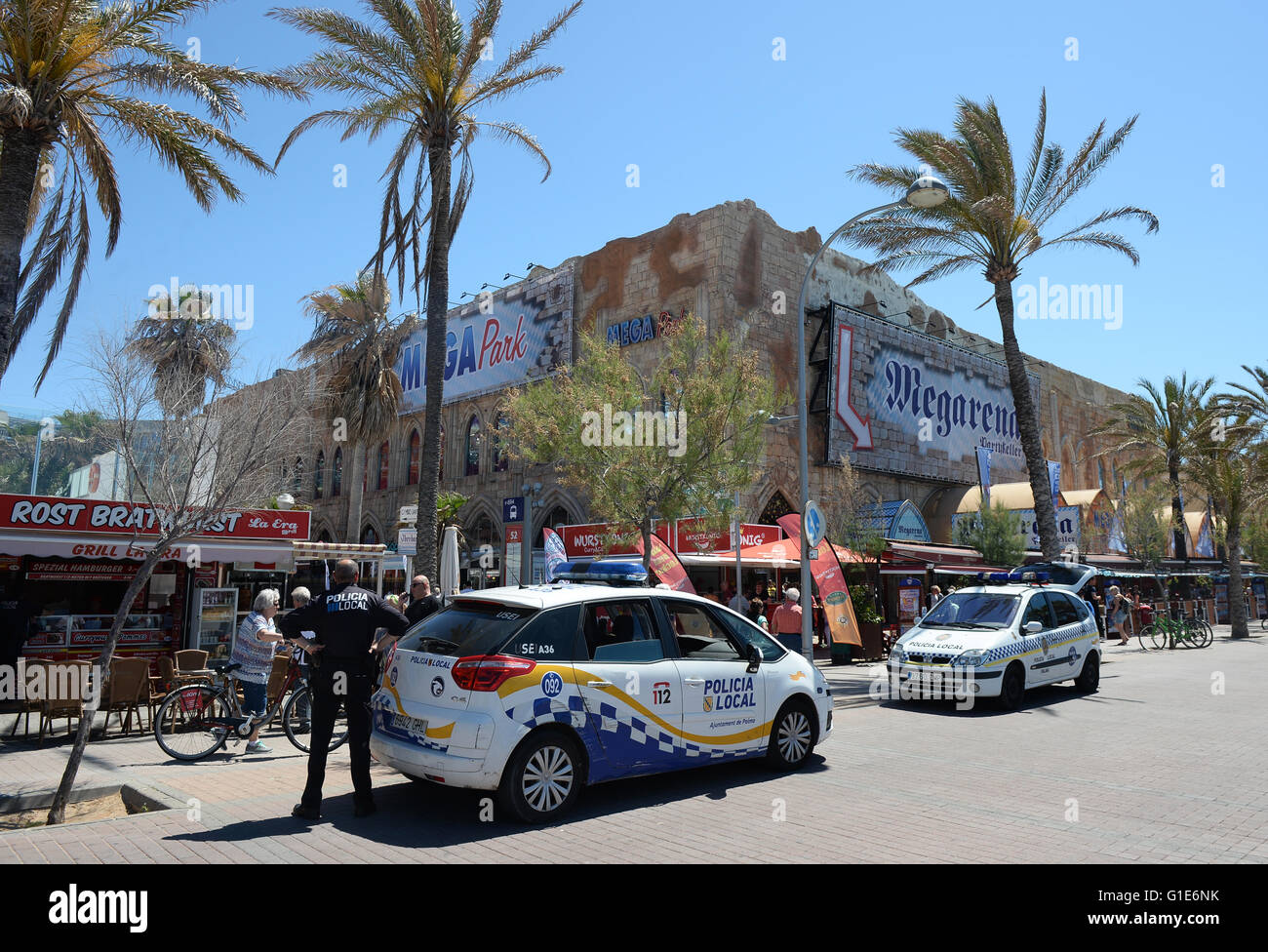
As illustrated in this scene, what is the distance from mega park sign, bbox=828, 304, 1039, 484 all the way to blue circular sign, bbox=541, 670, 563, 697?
79.2ft

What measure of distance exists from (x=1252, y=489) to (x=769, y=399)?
31.8 m

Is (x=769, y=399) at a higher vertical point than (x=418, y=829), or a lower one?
higher

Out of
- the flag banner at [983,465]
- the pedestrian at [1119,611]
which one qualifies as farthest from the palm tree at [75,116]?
the flag banner at [983,465]

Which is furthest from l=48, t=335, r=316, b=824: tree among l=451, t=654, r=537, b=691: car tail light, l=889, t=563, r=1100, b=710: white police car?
l=889, t=563, r=1100, b=710: white police car

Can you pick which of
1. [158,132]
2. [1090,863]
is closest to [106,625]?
[158,132]

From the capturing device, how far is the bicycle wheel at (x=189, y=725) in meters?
8.87

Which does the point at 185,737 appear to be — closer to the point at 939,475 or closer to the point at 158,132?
the point at 158,132

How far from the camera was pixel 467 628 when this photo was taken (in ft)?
21.2

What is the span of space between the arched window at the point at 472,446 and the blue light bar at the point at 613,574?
58.0 feet

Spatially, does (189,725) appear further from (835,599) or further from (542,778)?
(835,599)

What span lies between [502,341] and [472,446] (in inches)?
177

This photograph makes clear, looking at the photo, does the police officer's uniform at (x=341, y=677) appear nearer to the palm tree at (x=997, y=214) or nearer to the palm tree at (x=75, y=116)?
the palm tree at (x=75, y=116)

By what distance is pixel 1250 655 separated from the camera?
22891 millimetres

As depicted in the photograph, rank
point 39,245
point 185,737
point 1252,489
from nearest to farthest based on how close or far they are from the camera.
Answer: point 185,737 → point 39,245 → point 1252,489
